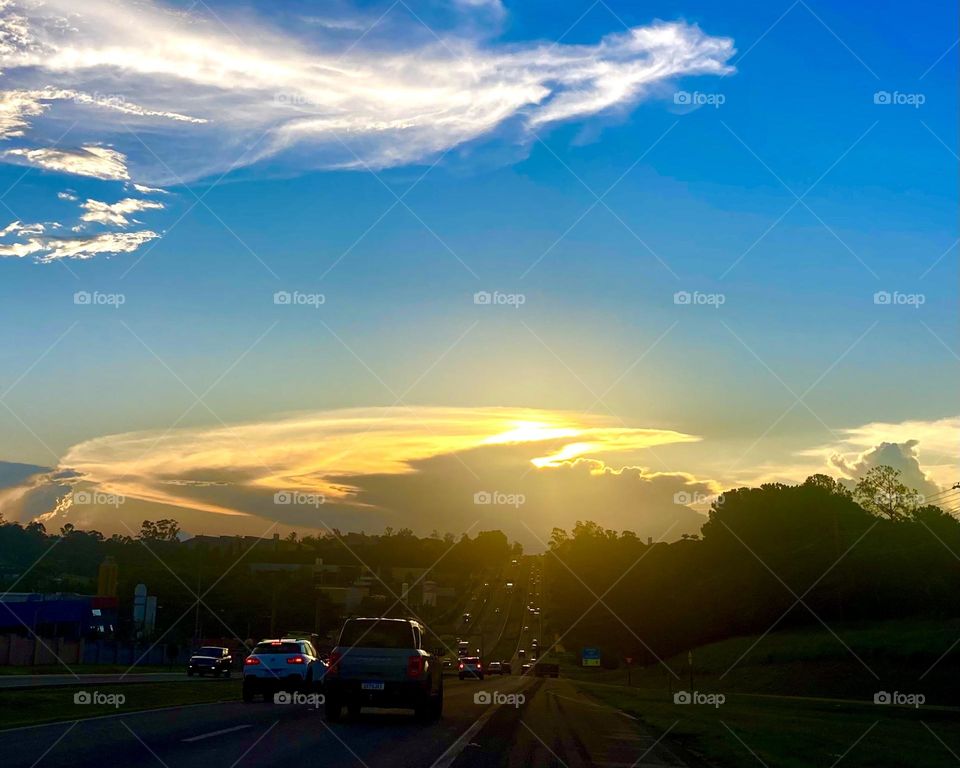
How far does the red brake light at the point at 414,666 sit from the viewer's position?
21.8m

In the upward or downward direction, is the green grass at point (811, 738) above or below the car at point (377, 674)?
below

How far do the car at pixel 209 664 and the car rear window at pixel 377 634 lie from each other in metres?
36.5

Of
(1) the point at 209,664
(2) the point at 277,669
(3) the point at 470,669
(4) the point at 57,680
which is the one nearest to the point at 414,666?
(2) the point at 277,669

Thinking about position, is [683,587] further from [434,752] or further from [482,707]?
[434,752]

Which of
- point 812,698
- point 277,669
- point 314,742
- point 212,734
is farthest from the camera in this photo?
point 812,698

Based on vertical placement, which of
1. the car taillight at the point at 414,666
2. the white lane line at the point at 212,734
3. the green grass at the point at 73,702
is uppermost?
the car taillight at the point at 414,666

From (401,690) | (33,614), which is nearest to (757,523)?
(33,614)

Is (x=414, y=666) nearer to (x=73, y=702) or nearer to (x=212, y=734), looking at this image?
(x=212, y=734)

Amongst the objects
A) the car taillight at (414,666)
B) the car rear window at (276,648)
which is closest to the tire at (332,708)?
the car taillight at (414,666)

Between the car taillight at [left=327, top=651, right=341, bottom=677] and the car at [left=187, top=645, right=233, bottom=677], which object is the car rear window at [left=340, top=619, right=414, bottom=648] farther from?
the car at [left=187, top=645, right=233, bottom=677]

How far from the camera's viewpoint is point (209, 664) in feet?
185

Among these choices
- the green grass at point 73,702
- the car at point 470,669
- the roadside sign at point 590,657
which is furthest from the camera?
the roadside sign at point 590,657

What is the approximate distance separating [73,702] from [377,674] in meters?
7.54

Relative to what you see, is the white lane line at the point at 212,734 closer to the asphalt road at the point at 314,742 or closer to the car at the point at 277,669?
the asphalt road at the point at 314,742
